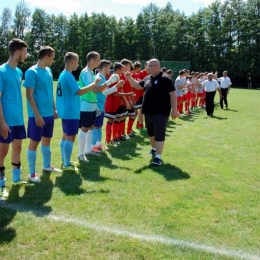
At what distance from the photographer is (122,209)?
4.26 metres

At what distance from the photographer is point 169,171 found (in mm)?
6074

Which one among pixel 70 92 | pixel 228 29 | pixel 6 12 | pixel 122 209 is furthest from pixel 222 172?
pixel 6 12

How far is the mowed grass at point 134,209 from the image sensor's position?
3.32 meters

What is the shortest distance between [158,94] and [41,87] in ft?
8.04

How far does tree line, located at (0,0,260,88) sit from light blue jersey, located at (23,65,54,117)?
179 ft

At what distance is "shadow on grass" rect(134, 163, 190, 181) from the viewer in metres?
5.68

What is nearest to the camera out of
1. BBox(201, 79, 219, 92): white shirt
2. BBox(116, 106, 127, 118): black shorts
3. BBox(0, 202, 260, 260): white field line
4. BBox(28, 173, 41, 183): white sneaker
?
BBox(0, 202, 260, 260): white field line

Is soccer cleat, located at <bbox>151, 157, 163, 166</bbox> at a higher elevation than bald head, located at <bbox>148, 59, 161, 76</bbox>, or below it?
below

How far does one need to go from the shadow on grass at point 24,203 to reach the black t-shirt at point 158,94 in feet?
8.31

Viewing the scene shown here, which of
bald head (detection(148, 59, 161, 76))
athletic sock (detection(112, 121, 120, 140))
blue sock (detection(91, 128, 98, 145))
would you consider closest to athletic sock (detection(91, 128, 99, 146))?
blue sock (detection(91, 128, 98, 145))

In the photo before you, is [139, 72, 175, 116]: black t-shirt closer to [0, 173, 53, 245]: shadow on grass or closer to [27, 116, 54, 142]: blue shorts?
[27, 116, 54, 142]: blue shorts

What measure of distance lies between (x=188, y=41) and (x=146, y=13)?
15.8 metres

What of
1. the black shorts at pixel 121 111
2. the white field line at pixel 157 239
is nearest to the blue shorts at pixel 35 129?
the white field line at pixel 157 239

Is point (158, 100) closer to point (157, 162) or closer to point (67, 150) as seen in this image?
point (157, 162)
